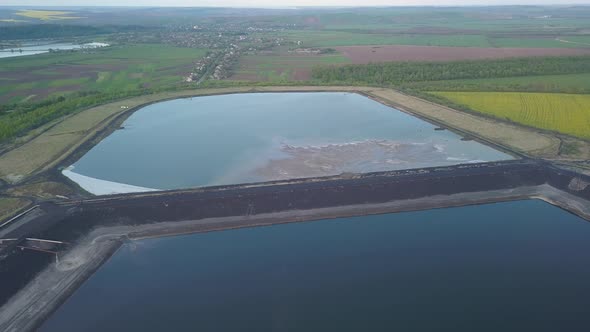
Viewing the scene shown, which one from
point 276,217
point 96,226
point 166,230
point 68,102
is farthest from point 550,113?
point 68,102

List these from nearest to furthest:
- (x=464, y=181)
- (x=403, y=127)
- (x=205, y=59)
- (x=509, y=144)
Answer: (x=464, y=181)
(x=509, y=144)
(x=403, y=127)
(x=205, y=59)

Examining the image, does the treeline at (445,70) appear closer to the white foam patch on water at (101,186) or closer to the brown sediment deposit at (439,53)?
the brown sediment deposit at (439,53)

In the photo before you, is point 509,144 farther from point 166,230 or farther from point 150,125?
point 150,125

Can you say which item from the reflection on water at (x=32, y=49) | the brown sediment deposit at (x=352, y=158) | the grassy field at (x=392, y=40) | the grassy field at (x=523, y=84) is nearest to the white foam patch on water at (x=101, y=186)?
the brown sediment deposit at (x=352, y=158)

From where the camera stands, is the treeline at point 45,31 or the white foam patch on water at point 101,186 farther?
the treeline at point 45,31

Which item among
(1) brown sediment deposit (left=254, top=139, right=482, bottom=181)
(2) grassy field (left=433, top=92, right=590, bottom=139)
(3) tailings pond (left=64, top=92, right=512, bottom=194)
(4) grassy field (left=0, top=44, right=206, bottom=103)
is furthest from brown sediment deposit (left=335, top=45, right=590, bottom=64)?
(1) brown sediment deposit (left=254, top=139, right=482, bottom=181)

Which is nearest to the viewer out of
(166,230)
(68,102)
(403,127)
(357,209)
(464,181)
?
(166,230)
